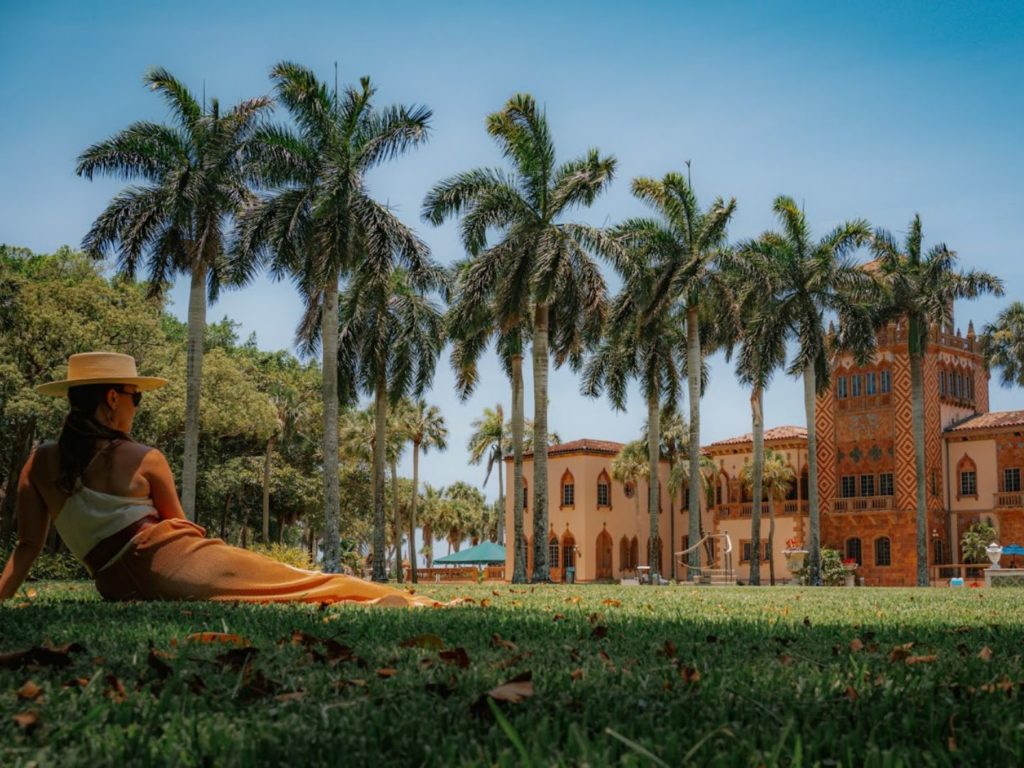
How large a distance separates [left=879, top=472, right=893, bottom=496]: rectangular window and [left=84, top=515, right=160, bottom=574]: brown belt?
48052 mm

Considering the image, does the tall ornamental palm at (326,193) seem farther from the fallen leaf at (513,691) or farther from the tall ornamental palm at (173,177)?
the fallen leaf at (513,691)

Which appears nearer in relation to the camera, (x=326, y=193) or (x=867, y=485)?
(x=326, y=193)

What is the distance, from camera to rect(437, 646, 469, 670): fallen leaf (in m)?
3.39

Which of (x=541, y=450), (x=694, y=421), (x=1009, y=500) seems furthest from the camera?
(x=1009, y=500)

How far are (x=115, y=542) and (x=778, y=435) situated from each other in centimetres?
5104

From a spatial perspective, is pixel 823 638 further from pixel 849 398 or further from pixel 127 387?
pixel 849 398

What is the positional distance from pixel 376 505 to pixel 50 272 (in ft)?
45.7

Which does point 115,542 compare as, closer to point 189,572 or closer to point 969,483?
point 189,572

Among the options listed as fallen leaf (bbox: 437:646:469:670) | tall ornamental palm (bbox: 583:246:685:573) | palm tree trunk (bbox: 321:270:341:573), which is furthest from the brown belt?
tall ornamental palm (bbox: 583:246:685:573)

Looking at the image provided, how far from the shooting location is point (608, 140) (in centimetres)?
2938

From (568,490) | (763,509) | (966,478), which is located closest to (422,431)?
(568,490)

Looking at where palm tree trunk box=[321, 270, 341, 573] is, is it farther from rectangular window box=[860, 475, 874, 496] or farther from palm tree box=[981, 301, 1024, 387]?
palm tree box=[981, 301, 1024, 387]

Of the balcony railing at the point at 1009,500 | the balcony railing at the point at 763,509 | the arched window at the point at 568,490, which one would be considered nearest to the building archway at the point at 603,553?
the arched window at the point at 568,490

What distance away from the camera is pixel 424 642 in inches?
157
